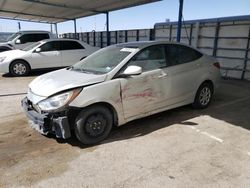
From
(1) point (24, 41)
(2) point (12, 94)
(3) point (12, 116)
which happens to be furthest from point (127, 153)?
(1) point (24, 41)

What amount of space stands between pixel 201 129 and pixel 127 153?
65.0 inches

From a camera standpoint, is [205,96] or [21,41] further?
[21,41]

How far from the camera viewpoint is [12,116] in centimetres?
537

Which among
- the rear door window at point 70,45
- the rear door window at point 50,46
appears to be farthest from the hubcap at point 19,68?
the rear door window at point 70,45

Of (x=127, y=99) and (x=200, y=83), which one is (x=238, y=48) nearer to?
(x=200, y=83)

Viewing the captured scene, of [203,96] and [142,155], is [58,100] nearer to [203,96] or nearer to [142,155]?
[142,155]

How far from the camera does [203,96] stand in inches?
221

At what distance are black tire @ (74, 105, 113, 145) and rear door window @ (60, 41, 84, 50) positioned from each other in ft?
26.1

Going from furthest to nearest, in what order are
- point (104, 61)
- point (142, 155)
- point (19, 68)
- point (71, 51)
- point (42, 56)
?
point (71, 51)
point (42, 56)
point (19, 68)
point (104, 61)
point (142, 155)

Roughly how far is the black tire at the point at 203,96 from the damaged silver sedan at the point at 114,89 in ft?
0.08

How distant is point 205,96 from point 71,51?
7382mm

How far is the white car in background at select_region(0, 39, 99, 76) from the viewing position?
10.3 metres

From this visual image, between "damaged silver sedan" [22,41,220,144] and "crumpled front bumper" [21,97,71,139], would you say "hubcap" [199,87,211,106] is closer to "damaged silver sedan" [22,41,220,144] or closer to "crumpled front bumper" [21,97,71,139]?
"damaged silver sedan" [22,41,220,144]

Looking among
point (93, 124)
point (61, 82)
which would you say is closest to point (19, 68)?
point (61, 82)
